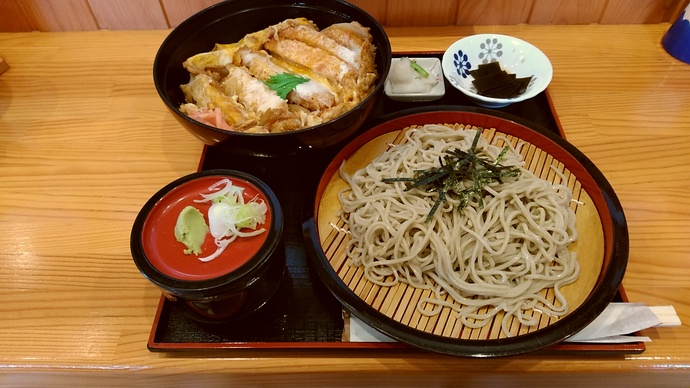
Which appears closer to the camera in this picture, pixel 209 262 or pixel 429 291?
pixel 209 262

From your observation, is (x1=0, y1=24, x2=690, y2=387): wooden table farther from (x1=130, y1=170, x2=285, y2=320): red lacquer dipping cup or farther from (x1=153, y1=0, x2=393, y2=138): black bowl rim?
(x1=153, y1=0, x2=393, y2=138): black bowl rim

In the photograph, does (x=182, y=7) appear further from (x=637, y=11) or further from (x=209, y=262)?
(x=637, y=11)

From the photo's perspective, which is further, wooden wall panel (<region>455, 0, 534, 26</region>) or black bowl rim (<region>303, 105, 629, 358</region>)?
wooden wall panel (<region>455, 0, 534, 26</region>)

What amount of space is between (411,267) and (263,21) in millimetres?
1239

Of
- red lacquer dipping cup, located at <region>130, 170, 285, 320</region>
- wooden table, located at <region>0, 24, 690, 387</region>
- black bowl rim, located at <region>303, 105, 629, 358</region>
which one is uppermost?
red lacquer dipping cup, located at <region>130, 170, 285, 320</region>

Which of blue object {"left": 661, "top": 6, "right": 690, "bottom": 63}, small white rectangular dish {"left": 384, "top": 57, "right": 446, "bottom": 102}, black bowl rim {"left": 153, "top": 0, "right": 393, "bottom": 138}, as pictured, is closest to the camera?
black bowl rim {"left": 153, "top": 0, "right": 393, "bottom": 138}

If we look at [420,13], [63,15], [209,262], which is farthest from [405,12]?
[63,15]

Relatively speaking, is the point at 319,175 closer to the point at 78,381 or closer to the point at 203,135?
the point at 203,135

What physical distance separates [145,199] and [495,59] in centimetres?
162

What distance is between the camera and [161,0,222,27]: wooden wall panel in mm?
2207

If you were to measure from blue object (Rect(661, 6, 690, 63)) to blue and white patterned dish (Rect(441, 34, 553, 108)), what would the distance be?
687 millimetres

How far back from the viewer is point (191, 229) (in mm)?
1291

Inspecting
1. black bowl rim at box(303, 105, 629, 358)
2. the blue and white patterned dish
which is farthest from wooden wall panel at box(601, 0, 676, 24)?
black bowl rim at box(303, 105, 629, 358)

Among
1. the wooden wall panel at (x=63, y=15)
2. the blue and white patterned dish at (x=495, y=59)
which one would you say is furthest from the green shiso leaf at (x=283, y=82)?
the wooden wall panel at (x=63, y=15)
